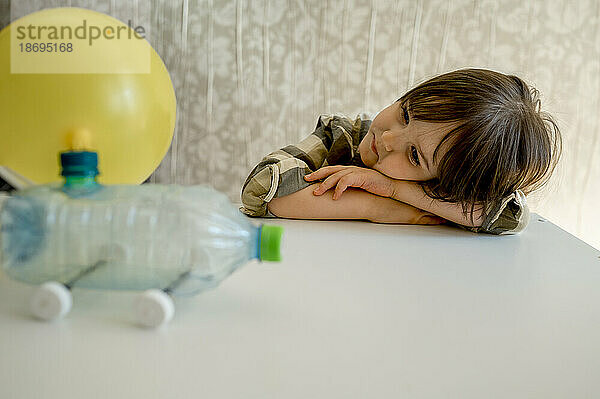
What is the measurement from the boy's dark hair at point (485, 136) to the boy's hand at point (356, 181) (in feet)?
0.27

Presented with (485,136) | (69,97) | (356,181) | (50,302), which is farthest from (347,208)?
(50,302)

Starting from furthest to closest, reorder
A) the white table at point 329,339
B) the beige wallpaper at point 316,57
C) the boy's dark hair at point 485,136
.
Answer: the beige wallpaper at point 316,57 → the boy's dark hair at point 485,136 → the white table at point 329,339

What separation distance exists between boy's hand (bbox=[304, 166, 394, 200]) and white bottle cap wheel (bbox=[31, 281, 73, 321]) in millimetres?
600

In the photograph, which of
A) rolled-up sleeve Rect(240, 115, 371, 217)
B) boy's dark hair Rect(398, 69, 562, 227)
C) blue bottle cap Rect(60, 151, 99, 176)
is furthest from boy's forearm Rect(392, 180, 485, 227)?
blue bottle cap Rect(60, 151, 99, 176)

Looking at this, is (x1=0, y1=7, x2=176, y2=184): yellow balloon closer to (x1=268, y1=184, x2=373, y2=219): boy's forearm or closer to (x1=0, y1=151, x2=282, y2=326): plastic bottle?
(x1=268, y1=184, x2=373, y2=219): boy's forearm

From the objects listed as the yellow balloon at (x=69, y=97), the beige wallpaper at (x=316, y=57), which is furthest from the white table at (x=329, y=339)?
the beige wallpaper at (x=316, y=57)

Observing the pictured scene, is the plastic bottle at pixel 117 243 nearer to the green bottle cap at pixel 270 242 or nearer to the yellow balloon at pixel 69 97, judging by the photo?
the green bottle cap at pixel 270 242

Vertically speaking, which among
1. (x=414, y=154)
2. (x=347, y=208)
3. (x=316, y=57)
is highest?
(x=316, y=57)

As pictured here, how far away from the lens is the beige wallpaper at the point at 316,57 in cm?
158

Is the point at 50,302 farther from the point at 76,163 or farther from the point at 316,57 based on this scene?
the point at 316,57

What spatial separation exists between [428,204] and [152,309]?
658mm

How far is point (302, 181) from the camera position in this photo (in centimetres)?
102

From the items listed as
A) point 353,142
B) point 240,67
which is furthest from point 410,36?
point 353,142

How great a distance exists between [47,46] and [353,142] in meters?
0.60
